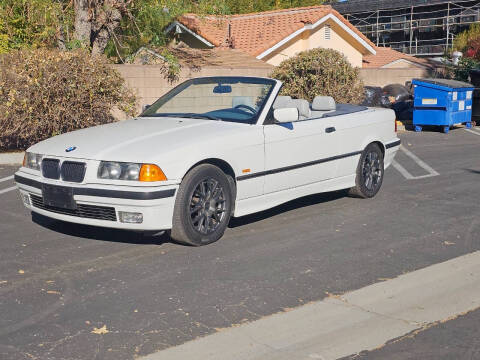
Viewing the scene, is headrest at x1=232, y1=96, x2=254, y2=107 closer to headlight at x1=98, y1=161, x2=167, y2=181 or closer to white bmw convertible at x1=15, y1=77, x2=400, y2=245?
white bmw convertible at x1=15, y1=77, x2=400, y2=245

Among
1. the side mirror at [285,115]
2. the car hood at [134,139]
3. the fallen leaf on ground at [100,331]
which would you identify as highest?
the side mirror at [285,115]

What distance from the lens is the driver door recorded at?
6.73 metres

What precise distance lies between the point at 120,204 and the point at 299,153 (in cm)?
218

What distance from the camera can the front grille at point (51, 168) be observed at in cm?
598

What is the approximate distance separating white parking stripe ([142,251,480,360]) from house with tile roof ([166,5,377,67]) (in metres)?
21.1

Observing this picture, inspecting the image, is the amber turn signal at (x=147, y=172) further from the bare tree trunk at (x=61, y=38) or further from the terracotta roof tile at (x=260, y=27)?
the terracotta roof tile at (x=260, y=27)

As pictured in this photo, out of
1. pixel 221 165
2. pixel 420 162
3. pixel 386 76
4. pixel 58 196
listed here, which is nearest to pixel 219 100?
pixel 221 165

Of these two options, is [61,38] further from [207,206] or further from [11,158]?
[207,206]

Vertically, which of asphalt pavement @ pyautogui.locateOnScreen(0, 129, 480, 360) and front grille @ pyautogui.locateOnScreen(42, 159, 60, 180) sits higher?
front grille @ pyautogui.locateOnScreen(42, 159, 60, 180)

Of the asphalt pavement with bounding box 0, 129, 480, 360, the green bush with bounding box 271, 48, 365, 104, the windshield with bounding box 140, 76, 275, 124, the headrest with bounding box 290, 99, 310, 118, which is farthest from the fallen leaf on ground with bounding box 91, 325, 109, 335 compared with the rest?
the green bush with bounding box 271, 48, 365, 104

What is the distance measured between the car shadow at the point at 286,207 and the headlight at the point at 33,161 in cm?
202

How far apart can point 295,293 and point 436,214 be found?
128 inches

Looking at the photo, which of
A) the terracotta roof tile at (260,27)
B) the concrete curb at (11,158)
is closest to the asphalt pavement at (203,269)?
the concrete curb at (11,158)

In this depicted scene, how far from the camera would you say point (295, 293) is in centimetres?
493
